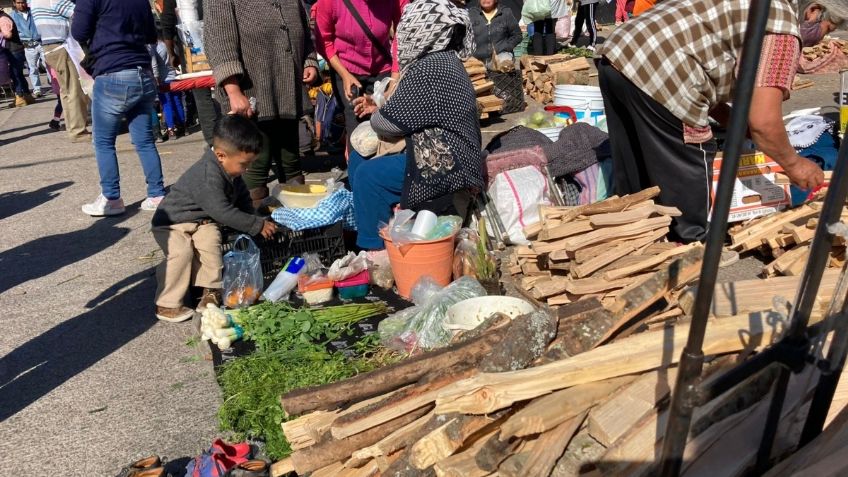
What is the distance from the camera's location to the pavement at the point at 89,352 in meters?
3.52

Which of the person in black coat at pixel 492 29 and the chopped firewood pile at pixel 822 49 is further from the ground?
the person in black coat at pixel 492 29

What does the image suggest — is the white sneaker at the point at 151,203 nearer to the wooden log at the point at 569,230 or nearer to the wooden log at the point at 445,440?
the wooden log at the point at 569,230

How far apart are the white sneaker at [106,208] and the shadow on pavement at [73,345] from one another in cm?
204

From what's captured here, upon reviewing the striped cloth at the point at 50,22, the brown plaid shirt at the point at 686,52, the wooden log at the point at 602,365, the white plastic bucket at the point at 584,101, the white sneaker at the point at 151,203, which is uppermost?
the striped cloth at the point at 50,22

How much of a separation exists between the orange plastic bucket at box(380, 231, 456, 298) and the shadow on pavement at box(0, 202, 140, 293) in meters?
3.21

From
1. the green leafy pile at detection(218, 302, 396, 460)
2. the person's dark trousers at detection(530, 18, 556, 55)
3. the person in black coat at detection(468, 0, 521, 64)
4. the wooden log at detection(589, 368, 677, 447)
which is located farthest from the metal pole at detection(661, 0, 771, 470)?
the person's dark trousers at detection(530, 18, 556, 55)

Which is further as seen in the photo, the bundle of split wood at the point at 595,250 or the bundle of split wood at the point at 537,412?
the bundle of split wood at the point at 595,250

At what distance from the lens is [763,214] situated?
5203mm

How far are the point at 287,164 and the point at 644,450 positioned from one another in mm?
4808

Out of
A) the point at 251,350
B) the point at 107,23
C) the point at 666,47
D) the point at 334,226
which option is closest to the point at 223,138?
the point at 334,226

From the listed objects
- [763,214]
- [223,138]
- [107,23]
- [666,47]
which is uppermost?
[107,23]

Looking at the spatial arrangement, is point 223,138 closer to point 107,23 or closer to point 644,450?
point 107,23

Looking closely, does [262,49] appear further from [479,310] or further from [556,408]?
[556,408]

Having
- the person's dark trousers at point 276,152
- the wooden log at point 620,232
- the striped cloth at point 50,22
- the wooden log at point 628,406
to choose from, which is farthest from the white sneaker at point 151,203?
the wooden log at point 628,406
